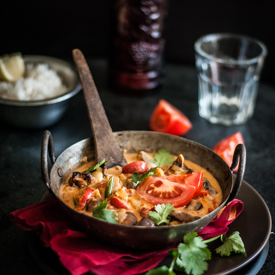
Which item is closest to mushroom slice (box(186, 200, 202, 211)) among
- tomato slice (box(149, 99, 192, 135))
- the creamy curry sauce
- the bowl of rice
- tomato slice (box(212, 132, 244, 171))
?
the creamy curry sauce

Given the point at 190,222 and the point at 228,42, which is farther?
the point at 228,42

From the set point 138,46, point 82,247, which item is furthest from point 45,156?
point 138,46

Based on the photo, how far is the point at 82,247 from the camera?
1.19 metres

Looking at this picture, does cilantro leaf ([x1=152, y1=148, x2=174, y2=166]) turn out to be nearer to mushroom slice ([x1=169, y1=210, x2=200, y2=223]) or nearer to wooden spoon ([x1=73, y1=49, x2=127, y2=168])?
wooden spoon ([x1=73, y1=49, x2=127, y2=168])

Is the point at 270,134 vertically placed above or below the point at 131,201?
below

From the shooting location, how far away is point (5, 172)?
180cm

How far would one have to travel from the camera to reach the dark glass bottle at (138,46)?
230 centimetres

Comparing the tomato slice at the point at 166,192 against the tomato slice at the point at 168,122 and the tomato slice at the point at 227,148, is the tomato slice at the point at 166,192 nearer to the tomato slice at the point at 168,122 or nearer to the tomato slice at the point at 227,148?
the tomato slice at the point at 227,148

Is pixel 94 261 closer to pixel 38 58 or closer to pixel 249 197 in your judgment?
pixel 249 197

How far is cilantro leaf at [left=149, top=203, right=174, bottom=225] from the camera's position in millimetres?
1183

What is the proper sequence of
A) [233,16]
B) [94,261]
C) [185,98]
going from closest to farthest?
[94,261]
[185,98]
[233,16]

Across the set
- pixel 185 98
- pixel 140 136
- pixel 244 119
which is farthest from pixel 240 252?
pixel 185 98

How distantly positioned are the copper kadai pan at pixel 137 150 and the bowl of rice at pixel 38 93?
53 cm

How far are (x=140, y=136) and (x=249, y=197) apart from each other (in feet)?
1.70
